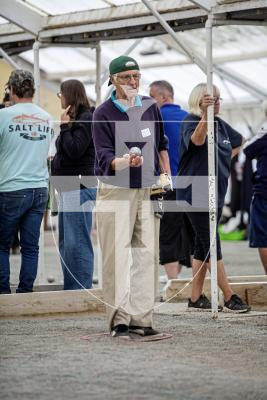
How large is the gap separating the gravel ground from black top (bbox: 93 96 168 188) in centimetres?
108

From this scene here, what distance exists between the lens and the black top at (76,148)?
8930mm

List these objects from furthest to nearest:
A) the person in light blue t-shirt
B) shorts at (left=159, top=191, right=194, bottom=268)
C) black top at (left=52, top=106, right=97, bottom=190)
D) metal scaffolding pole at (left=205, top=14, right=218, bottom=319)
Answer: shorts at (left=159, top=191, right=194, bottom=268) → black top at (left=52, top=106, right=97, bottom=190) → the person in light blue t-shirt → metal scaffolding pole at (left=205, top=14, right=218, bottom=319)

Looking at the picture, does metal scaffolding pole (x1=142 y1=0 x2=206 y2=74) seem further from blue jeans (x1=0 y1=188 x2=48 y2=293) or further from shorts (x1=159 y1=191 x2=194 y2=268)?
shorts (x1=159 y1=191 x2=194 y2=268)

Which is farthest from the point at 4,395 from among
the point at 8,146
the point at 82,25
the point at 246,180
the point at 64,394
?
the point at 246,180

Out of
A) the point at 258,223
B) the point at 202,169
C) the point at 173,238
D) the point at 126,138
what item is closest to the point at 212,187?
the point at 202,169

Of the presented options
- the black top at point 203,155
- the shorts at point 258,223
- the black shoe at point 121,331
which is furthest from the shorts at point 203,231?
the black shoe at point 121,331

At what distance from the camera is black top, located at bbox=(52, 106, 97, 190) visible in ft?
29.3

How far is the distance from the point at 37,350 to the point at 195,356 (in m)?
0.98

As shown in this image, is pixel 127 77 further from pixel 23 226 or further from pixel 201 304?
pixel 201 304

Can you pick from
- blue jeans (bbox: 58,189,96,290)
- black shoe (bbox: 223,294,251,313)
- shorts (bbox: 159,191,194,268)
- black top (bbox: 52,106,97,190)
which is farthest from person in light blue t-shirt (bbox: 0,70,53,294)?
shorts (bbox: 159,191,194,268)

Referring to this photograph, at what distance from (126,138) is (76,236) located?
218 cm

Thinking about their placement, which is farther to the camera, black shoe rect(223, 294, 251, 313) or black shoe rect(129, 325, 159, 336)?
black shoe rect(223, 294, 251, 313)

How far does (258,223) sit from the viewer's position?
32.6 ft

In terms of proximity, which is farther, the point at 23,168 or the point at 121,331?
the point at 23,168
